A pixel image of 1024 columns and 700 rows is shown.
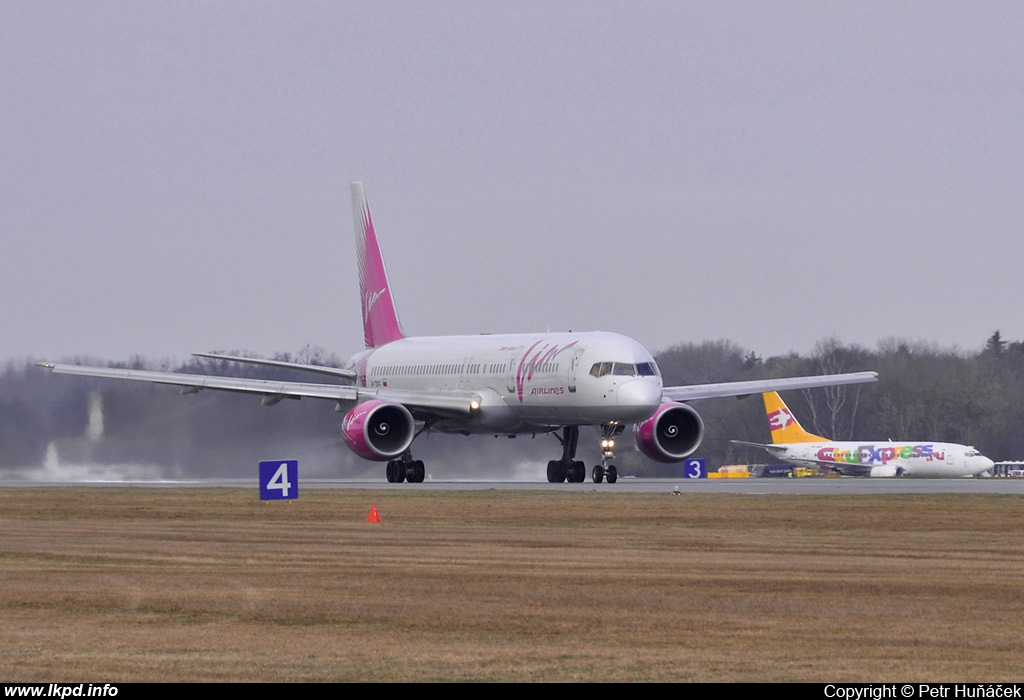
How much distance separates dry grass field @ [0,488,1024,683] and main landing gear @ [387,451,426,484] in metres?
19.8

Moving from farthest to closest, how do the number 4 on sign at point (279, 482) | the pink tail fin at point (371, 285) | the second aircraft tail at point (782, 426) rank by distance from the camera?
1. the second aircraft tail at point (782, 426)
2. the pink tail fin at point (371, 285)
3. the number 4 on sign at point (279, 482)

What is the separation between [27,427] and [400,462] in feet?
48.4

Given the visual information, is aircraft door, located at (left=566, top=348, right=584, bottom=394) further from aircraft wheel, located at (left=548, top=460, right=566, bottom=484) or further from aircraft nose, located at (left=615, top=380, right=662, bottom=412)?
aircraft wheel, located at (left=548, top=460, right=566, bottom=484)

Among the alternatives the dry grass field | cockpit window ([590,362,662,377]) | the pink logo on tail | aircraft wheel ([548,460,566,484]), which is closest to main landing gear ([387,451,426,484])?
aircraft wheel ([548,460,566,484])

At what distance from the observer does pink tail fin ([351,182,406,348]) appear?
6144 cm

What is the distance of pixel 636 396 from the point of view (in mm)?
47125

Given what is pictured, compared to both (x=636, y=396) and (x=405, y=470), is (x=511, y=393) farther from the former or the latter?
(x=636, y=396)

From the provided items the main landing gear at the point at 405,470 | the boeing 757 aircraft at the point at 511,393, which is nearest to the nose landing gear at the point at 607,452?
the boeing 757 aircraft at the point at 511,393

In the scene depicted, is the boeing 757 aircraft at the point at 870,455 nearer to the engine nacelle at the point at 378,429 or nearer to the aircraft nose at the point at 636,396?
the aircraft nose at the point at 636,396

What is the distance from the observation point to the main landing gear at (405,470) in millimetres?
51969

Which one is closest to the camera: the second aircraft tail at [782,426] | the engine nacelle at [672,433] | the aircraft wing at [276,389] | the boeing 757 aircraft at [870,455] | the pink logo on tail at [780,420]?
the engine nacelle at [672,433]

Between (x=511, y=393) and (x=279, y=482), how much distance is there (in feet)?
44.7

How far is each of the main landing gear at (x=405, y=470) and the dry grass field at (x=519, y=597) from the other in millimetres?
19817

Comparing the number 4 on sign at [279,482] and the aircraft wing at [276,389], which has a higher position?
the aircraft wing at [276,389]
